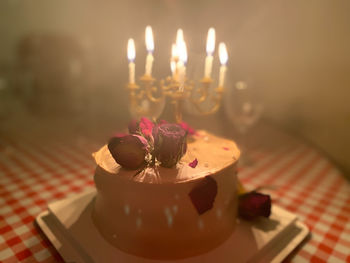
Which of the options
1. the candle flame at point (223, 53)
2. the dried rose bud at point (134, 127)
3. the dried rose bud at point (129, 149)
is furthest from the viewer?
the candle flame at point (223, 53)

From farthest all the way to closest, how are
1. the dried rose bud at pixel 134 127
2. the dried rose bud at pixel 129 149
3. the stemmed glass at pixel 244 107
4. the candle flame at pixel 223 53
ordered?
the stemmed glass at pixel 244 107
the candle flame at pixel 223 53
the dried rose bud at pixel 134 127
the dried rose bud at pixel 129 149

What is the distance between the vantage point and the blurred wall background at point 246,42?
4.66 ft

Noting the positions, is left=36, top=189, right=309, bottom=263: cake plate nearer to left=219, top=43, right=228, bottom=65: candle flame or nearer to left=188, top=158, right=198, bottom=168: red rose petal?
left=188, top=158, right=198, bottom=168: red rose petal

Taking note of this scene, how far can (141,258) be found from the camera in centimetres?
65

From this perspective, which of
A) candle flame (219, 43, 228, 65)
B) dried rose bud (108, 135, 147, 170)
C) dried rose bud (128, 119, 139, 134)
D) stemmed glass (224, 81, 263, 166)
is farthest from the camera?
stemmed glass (224, 81, 263, 166)

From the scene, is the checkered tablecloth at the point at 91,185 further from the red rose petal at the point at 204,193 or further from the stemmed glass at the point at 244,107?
the red rose petal at the point at 204,193

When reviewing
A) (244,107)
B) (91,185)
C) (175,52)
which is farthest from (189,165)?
(244,107)

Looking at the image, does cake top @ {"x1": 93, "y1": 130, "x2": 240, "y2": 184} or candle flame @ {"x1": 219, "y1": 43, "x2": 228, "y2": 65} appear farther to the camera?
candle flame @ {"x1": 219, "y1": 43, "x2": 228, "y2": 65}

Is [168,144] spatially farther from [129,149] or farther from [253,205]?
[253,205]

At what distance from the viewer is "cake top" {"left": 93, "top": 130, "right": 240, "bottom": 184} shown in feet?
2.04

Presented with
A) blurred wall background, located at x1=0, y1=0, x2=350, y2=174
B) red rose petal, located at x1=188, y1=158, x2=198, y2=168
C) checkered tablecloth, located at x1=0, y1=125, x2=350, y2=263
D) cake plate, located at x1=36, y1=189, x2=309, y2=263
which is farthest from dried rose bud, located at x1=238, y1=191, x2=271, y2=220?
blurred wall background, located at x1=0, y1=0, x2=350, y2=174

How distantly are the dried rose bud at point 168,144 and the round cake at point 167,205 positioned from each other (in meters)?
0.03

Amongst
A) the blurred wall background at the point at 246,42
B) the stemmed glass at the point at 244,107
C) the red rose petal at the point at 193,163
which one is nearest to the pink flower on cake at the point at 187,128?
the red rose petal at the point at 193,163

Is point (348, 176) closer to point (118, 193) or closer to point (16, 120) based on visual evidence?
point (118, 193)
